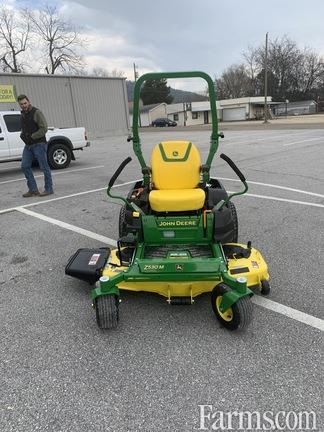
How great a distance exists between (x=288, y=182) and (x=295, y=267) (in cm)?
464

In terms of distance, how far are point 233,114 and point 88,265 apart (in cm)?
7080

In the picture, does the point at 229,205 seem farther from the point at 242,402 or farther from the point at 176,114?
the point at 176,114

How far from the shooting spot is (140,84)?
4227 mm

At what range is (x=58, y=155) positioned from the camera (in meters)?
11.8

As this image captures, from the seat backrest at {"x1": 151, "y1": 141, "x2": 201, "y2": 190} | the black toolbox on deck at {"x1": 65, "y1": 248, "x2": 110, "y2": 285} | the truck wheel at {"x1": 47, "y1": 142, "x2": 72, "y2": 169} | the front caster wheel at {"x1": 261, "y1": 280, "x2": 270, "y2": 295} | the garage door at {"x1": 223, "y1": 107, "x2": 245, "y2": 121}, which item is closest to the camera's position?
the front caster wheel at {"x1": 261, "y1": 280, "x2": 270, "y2": 295}

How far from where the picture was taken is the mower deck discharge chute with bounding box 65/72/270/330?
119 inches

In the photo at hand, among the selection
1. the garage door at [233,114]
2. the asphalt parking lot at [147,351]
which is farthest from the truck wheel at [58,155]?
the garage door at [233,114]

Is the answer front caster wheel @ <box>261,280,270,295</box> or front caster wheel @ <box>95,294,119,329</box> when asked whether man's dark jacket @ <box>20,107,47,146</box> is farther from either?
front caster wheel @ <box>261,280,270,295</box>

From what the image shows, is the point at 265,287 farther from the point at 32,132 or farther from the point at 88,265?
the point at 32,132

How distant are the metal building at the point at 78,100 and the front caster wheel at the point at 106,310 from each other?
23082 mm

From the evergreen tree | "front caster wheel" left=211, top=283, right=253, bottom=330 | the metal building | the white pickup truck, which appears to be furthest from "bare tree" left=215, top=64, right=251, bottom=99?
"front caster wheel" left=211, top=283, right=253, bottom=330

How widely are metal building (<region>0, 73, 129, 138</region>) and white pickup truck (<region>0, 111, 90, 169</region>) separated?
1341 centimetres

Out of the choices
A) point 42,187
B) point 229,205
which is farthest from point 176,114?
point 229,205

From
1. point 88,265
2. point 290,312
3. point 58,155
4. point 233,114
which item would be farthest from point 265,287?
point 233,114
